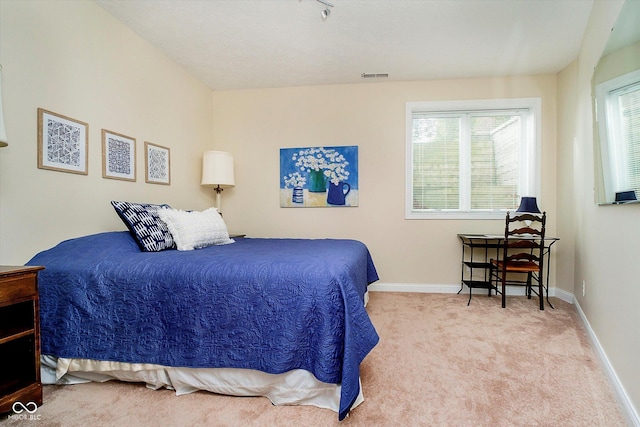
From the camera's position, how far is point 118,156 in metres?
2.62

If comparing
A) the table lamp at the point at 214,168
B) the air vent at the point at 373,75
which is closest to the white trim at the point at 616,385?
the air vent at the point at 373,75

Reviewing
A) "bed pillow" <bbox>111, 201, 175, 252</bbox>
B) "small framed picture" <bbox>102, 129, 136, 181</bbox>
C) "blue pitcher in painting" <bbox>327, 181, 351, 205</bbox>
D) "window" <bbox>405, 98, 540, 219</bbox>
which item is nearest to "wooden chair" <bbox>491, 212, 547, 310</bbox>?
"window" <bbox>405, 98, 540, 219</bbox>

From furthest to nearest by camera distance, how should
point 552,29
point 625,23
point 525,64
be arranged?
point 525,64, point 552,29, point 625,23

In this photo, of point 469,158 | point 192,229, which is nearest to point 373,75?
point 469,158

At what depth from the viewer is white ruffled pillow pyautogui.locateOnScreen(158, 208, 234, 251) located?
92.7 inches

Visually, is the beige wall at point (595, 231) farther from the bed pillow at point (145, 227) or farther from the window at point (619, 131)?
the bed pillow at point (145, 227)

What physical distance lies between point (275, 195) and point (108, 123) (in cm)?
197

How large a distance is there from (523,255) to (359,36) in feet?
8.58

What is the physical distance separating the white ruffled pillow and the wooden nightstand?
34.1 inches

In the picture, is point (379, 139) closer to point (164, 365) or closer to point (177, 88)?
point (177, 88)

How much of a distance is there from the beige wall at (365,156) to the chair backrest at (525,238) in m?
0.30

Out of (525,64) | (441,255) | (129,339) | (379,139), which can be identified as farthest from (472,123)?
(129,339)

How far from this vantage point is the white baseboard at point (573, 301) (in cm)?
150

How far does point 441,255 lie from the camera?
3.81 meters
